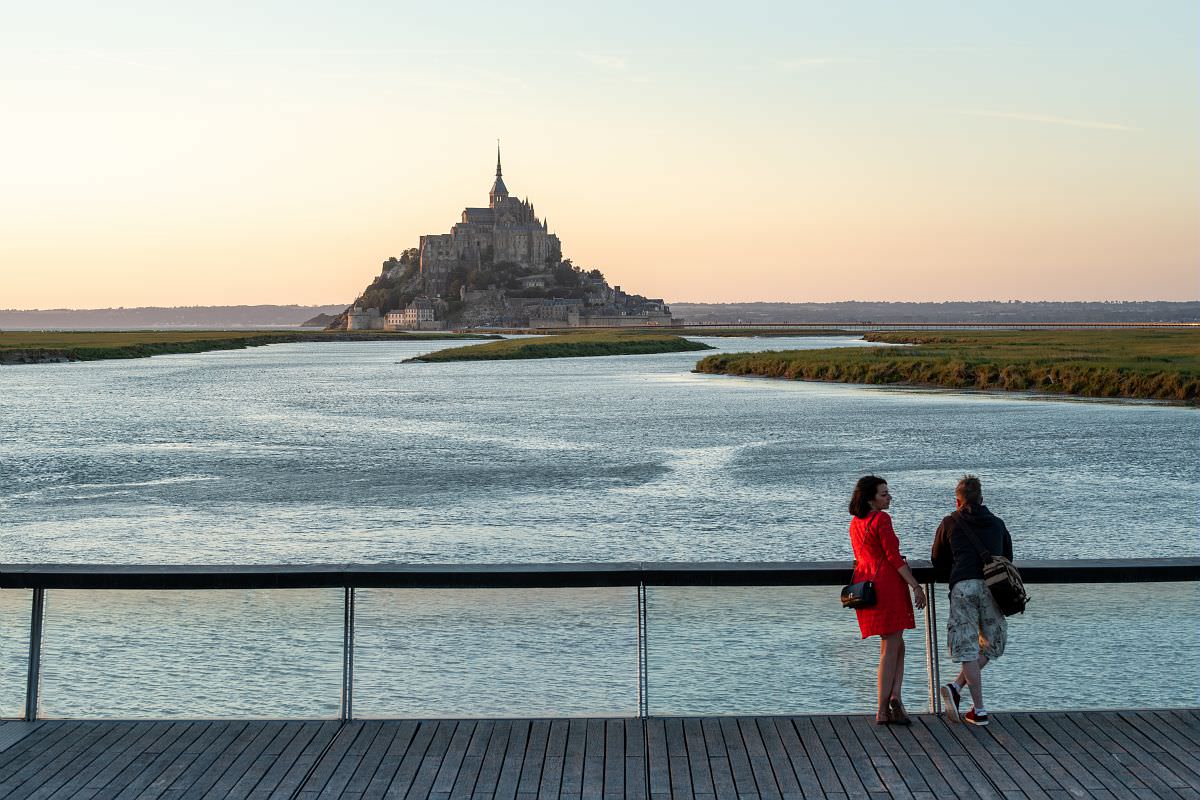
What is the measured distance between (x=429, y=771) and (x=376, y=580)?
3.49ft

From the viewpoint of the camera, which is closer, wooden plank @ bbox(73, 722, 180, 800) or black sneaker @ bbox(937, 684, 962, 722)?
wooden plank @ bbox(73, 722, 180, 800)

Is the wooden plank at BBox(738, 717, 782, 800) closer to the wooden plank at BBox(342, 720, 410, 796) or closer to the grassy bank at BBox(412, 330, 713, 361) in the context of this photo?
the wooden plank at BBox(342, 720, 410, 796)

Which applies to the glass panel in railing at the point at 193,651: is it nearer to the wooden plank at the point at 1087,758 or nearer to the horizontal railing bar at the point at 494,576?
the horizontal railing bar at the point at 494,576

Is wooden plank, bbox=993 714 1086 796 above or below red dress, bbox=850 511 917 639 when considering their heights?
below

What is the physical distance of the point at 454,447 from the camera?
111 ft

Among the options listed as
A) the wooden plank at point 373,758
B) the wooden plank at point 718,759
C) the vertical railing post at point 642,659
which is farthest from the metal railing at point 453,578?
the wooden plank at point 718,759

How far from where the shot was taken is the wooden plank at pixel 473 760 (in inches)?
236

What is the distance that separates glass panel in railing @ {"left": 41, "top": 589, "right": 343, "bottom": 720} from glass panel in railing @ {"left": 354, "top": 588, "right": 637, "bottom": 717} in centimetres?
23

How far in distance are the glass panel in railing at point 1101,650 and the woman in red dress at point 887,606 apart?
52 cm

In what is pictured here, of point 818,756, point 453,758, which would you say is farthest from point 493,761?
point 818,756

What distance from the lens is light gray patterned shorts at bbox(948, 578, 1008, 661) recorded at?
676 cm

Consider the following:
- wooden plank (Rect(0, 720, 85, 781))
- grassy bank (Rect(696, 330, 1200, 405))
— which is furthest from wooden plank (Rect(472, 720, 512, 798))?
grassy bank (Rect(696, 330, 1200, 405))

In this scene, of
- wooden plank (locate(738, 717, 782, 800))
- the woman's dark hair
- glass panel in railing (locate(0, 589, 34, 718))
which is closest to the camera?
wooden plank (locate(738, 717, 782, 800))

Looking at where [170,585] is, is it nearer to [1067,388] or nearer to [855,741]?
[855,741]
